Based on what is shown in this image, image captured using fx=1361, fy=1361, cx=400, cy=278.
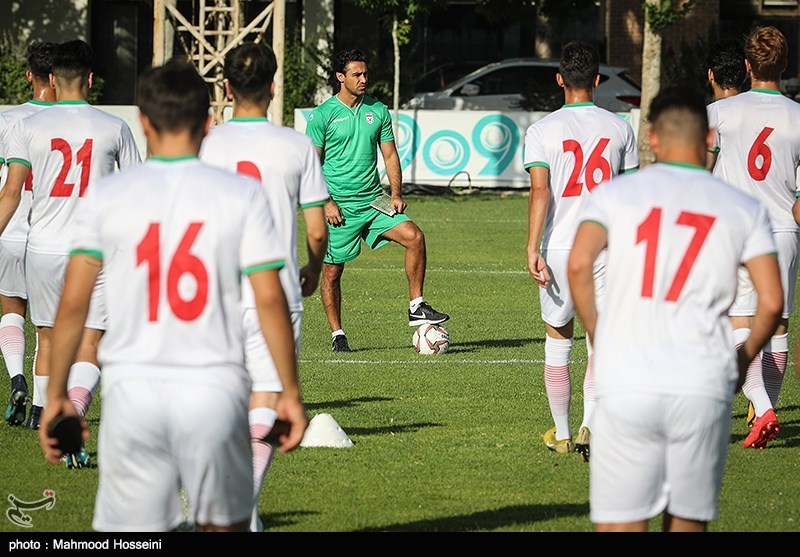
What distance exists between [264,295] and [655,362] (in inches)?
52.0

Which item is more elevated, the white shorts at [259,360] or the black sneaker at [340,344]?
the white shorts at [259,360]

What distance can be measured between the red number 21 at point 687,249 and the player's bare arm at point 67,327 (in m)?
1.82

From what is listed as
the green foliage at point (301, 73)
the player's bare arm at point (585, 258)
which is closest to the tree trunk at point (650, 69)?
the green foliage at point (301, 73)

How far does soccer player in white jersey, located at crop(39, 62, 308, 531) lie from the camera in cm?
428

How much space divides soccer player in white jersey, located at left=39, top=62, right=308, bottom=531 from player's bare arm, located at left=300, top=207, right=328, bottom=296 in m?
1.73

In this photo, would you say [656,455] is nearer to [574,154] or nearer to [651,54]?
[574,154]

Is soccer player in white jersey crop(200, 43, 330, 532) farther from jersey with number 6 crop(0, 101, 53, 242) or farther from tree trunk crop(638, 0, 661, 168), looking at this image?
tree trunk crop(638, 0, 661, 168)

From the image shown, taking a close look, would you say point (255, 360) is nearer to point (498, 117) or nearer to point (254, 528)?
point (254, 528)

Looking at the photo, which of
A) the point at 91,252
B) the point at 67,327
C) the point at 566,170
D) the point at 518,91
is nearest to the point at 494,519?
the point at 566,170

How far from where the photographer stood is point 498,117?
26625 millimetres

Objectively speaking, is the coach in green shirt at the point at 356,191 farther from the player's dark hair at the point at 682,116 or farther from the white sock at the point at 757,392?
the player's dark hair at the point at 682,116

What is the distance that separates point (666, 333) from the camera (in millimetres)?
4578

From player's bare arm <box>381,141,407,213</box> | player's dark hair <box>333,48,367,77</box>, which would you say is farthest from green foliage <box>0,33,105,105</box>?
player's dark hair <box>333,48,367,77</box>

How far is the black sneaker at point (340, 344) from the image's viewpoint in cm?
1200
